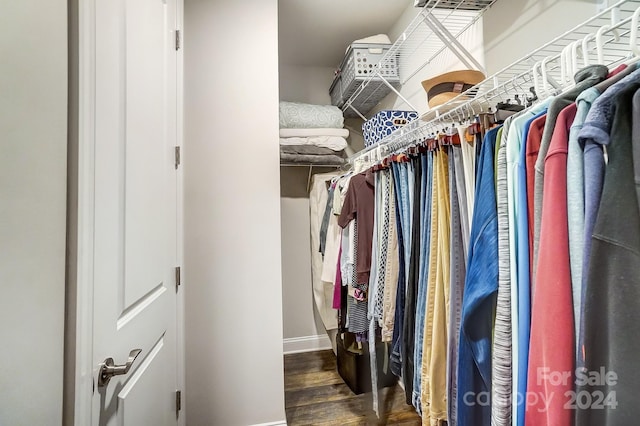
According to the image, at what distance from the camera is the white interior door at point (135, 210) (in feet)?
2.16

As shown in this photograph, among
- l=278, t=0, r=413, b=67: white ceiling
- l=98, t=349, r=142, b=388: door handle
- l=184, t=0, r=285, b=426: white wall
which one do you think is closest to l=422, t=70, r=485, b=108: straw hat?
l=184, t=0, r=285, b=426: white wall

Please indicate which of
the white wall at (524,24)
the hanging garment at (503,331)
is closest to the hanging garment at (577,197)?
the hanging garment at (503,331)

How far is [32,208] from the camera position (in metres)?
0.48

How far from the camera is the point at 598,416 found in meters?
Answer: 0.41

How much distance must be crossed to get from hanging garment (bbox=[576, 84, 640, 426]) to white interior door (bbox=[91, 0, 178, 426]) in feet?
3.09

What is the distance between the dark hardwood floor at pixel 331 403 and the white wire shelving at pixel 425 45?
1.87m

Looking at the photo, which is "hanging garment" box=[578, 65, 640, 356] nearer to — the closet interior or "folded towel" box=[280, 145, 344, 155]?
the closet interior

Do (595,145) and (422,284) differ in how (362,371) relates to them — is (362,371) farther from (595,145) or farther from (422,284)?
(595,145)

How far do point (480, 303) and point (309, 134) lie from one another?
5.90 feet

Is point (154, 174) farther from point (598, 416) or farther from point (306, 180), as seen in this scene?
point (306, 180)

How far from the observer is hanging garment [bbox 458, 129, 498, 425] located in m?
0.65

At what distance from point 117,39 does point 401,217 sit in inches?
43.8

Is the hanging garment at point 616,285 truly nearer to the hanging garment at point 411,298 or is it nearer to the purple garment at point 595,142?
the purple garment at point 595,142

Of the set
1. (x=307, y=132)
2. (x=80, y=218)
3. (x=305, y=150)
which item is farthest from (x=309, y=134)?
(x=80, y=218)
